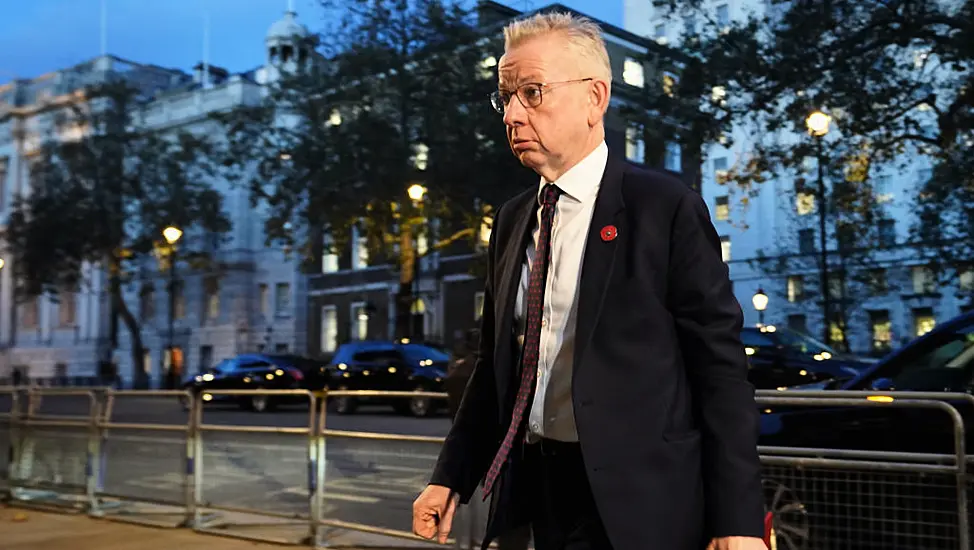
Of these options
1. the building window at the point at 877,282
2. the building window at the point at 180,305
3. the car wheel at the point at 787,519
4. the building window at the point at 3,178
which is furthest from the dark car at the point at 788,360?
the building window at the point at 3,178

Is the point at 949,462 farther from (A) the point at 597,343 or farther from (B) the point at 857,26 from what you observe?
(B) the point at 857,26

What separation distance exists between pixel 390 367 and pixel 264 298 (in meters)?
38.7

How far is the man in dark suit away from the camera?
2.45 m

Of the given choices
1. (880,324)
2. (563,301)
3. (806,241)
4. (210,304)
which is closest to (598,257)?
(563,301)

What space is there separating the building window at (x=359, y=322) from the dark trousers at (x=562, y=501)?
185 ft

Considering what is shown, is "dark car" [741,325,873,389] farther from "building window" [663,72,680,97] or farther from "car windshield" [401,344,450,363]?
"car windshield" [401,344,450,363]

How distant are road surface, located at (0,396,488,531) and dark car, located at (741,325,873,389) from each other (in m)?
11.8

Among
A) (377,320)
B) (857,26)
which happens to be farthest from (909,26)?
(377,320)

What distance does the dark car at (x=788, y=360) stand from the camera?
19.9 m

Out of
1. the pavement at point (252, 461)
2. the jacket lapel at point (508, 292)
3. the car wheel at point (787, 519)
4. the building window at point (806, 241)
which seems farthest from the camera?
the building window at point (806, 241)

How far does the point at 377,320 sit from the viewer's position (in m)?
58.2

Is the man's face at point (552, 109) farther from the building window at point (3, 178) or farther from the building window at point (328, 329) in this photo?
the building window at point (3, 178)

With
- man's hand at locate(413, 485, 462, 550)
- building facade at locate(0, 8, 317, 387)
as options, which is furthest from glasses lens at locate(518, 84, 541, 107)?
building facade at locate(0, 8, 317, 387)

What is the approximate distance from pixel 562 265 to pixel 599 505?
0.59 meters
